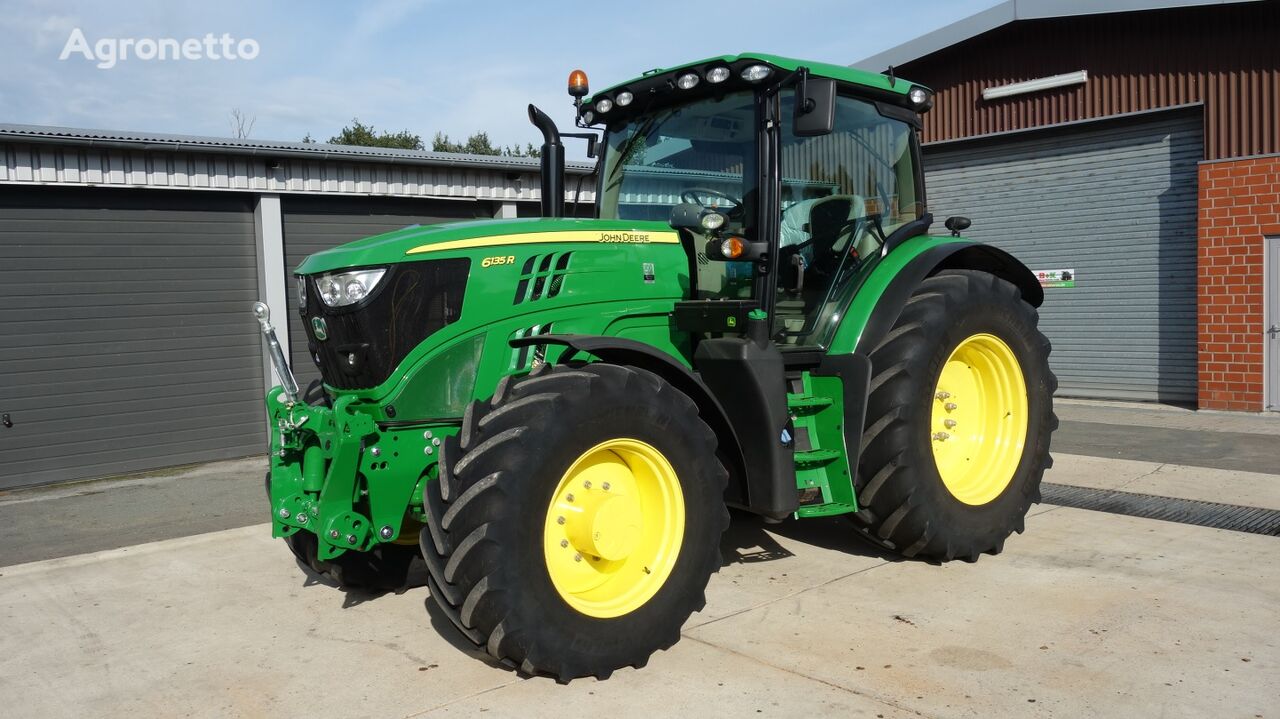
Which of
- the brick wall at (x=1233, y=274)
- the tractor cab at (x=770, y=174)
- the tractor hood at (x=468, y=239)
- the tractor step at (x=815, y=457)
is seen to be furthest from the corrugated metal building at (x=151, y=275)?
the brick wall at (x=1233, y=274)

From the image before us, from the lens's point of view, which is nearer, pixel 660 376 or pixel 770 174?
pixel 660 376

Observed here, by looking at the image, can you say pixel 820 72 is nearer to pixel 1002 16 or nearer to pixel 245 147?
pixel 245 147

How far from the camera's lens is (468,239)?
402 cm

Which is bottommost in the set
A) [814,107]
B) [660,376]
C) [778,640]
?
[778,640]

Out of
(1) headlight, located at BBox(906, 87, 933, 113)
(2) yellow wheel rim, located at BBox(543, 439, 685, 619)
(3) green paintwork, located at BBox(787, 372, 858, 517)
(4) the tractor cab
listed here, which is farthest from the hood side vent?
(1) headlight, located at BBox(906, 87, 933, 113)

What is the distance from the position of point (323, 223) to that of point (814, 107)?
749 cm

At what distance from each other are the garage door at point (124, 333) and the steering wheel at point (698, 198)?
22.2 ft

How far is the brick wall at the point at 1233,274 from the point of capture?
10.3 metres

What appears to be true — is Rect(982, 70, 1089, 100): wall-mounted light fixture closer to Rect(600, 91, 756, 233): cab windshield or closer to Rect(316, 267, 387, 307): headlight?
Rect(600, 91, 756, 233): cab windshield

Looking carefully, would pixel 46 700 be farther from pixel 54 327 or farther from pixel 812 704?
pixel 54 327

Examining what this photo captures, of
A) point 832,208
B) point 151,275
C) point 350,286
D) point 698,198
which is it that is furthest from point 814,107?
point 151,275

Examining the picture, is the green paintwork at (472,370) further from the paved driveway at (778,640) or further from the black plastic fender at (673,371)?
the paved driveway at (778,640)

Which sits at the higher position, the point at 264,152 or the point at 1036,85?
the point at 1036,85

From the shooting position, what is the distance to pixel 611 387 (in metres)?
3.62
